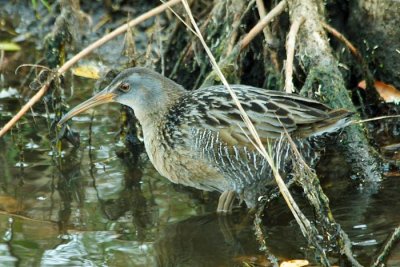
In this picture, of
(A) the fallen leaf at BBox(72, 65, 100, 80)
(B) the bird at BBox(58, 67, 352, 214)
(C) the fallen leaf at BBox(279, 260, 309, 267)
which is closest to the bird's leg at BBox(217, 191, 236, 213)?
(B) the bird at BBox(58, 67, 352, 214)

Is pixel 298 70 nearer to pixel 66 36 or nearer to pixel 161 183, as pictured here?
pixel 161 183

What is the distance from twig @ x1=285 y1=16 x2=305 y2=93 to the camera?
590 centimetres

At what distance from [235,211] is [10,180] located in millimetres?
1669

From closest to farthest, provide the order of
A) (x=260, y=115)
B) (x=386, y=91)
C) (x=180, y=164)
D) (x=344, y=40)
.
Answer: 1. (x=260, y=115)
2. (x=180, y=164)
3. (x=344, y=40)
4. (x=386, y=91)

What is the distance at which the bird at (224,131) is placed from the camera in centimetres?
545

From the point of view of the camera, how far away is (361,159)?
237 inches

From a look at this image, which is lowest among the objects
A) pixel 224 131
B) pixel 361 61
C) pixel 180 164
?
pixel 180 164

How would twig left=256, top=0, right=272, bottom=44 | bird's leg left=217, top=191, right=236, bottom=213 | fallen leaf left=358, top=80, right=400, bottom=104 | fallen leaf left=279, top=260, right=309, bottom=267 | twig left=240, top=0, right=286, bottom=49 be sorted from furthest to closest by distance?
1. fallen leaf left=358, top=80, right=400, bottom=104
2. twig left=256, top=0, right=272, bottom=44
3. twig left=240, top=0, right=286, bottom=49
4. bird's leg left=217, top=191, right=236, bottom=213
5. fallen leaf left=279, top=260, right=309, bottom=267

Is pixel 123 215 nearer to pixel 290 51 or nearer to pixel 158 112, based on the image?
pixel 158 112

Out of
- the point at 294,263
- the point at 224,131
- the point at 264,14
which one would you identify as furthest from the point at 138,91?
the point at 294,263

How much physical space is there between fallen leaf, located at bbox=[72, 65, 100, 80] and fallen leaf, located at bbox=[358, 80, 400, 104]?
244 cm

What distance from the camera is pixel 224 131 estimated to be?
18.0ft

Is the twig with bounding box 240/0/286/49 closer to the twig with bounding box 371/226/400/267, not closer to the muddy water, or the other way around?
the muddy water

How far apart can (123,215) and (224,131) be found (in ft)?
3.14
